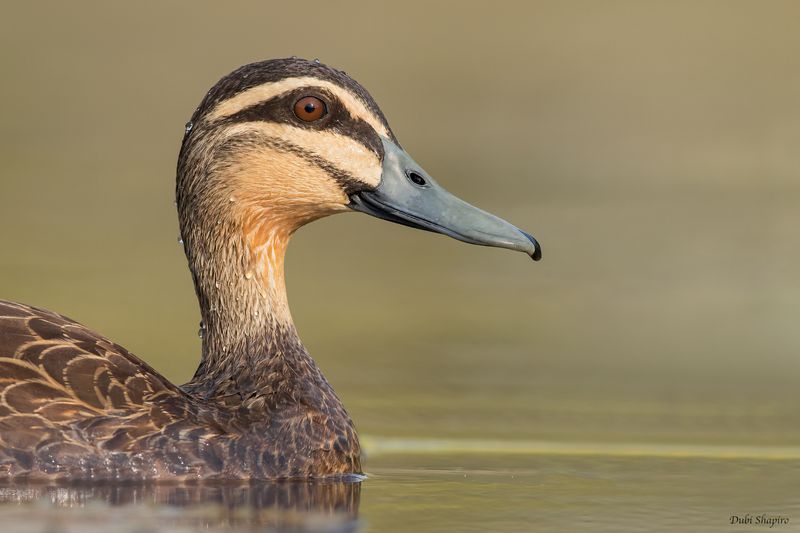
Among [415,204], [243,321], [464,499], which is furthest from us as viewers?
[243,321]

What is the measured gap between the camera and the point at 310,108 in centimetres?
966

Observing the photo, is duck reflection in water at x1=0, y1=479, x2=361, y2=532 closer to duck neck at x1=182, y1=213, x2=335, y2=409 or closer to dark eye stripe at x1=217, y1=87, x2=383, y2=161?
duck neck at x1=182, y1=213, x2=335, y2=409

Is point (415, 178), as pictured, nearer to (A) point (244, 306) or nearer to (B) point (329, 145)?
(B) point (329, 145)

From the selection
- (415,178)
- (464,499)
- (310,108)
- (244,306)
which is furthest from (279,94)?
(464,499)

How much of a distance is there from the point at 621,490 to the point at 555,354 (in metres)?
4.70

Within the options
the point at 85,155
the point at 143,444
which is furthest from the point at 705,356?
the point at 85,155

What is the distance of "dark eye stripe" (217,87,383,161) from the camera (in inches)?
380

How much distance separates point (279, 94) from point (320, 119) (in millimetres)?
243

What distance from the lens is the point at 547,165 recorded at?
2362 centimetres

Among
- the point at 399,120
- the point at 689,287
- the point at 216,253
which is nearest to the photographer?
the point at 216,253

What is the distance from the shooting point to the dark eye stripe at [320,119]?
380 inches

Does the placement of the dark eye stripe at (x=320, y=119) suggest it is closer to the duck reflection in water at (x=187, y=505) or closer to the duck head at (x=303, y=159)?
the duck head at (x=303, y=159)

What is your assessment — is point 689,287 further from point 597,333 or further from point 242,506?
point 242,506

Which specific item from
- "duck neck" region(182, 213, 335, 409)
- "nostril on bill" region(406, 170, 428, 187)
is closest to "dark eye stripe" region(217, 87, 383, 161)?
"nostril on bill" region(406, 170, 428, 187)
